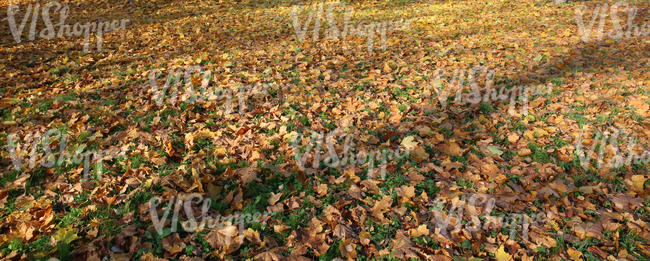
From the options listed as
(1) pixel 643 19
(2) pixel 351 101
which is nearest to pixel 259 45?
(2) pixel 351 101

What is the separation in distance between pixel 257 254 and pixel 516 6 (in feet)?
37.3

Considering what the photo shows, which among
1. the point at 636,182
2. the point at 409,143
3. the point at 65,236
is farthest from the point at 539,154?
the point at 65,236

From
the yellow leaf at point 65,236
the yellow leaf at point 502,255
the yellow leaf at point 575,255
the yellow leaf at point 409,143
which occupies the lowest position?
the yellow leaf at point 575,255

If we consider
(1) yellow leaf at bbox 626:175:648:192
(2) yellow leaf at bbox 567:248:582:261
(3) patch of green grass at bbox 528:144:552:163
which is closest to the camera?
(2) yellow leaf at bbox 567:248:582:261

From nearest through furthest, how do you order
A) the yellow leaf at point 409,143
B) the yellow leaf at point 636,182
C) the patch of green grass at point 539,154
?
the yellow leaf at point 636,182 → the patch of green grass at point 539,154 → the yellow leaf at point 409,143

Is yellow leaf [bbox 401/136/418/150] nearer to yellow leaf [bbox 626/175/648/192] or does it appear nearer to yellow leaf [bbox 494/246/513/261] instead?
yellow leaf [bbox 494/246/513/261]

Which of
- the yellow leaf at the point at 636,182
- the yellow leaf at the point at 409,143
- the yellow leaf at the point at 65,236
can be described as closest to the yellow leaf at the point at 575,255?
the yellow leaf at the point at 636,182

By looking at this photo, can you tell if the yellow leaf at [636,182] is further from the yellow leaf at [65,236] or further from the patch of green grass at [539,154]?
the yellow leaf at [65,236]

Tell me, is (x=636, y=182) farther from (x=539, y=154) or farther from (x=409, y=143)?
(x=409, y=143)

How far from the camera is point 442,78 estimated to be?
19.7ft

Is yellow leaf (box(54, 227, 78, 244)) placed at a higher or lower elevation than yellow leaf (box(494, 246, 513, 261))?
higher

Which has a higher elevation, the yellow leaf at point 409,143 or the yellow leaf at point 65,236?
the yellow leaf at point 65,236

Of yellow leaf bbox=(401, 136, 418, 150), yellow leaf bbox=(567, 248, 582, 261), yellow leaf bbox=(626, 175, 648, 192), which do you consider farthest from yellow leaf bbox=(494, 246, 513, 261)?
yellow leaf bbox=(626, 175, 648, 192)

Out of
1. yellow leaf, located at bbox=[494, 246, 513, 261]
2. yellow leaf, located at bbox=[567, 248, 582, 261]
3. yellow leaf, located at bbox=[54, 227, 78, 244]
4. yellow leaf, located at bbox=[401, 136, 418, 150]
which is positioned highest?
yellow leaf, located at bbox=[54, 227, 78, 244]
